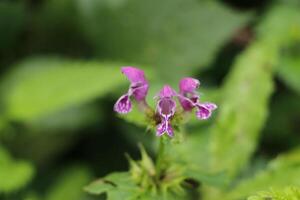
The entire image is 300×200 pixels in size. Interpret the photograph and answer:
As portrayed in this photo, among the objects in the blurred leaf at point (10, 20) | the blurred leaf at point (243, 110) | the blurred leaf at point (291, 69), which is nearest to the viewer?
the blurred leaf at point (243, 110)

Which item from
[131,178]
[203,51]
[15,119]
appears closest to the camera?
[131,178]

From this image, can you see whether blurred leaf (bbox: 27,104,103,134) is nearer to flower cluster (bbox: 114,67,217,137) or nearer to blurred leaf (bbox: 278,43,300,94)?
blurred leaf (bbox: 278,43,300,94)

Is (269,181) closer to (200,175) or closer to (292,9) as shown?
(200,175)

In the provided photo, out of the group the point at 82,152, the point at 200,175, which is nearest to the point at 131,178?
the point at 200,175

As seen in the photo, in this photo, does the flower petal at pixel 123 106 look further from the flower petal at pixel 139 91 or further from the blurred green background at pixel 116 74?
the blurred green background at pixel 116 74

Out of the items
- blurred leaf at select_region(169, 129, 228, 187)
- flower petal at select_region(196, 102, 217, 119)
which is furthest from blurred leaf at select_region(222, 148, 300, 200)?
flower petal at select_region(196, 102, 217, 119)

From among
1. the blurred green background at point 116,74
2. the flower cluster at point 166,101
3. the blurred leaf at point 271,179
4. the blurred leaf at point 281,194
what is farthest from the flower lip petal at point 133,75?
the blurred green background at point 116,74
